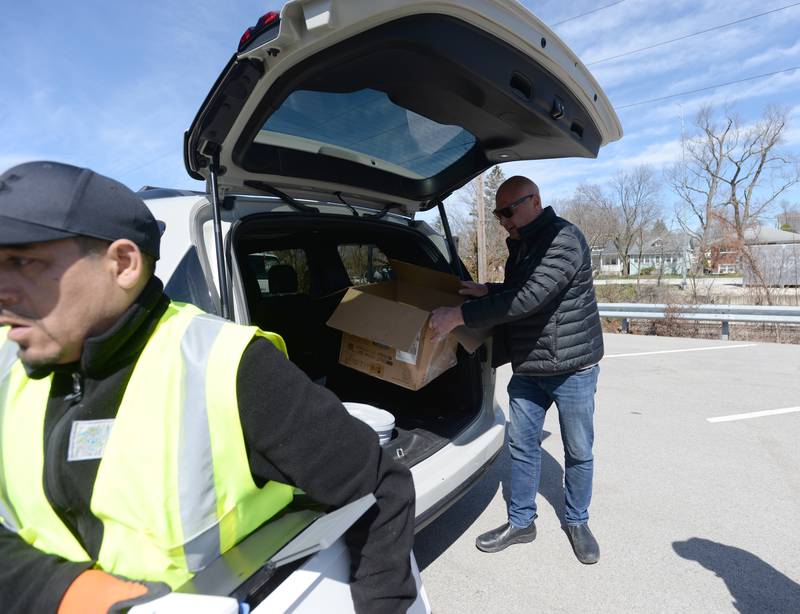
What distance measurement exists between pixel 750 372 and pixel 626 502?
4543mm

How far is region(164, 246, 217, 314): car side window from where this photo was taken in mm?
1706

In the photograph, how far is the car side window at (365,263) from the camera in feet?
12.7

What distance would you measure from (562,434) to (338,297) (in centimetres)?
200

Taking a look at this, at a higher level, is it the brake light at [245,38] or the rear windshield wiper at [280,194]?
the brake light at [245,38]

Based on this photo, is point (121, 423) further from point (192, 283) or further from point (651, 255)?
point (651, 255)

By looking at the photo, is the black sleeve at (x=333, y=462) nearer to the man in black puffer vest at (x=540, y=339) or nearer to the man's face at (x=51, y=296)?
the man's face at (x=51, y=296)

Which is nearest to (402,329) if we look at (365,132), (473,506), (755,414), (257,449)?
(365,132)

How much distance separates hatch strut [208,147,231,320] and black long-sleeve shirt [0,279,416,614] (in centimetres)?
63

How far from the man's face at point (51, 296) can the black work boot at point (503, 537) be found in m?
2.38

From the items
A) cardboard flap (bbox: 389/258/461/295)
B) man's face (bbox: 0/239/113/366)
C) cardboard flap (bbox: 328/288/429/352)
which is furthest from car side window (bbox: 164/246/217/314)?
cardboard flap (bbox: 389/258/461/295)

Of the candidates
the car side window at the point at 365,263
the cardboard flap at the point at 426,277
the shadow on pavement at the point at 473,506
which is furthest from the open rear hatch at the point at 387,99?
the shadow on pavement at the point at 473,506

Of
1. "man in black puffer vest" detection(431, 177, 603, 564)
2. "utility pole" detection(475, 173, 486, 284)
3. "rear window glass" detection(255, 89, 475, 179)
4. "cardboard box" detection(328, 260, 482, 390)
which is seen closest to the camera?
"rear window glass" detection(255, 89, 475, 179)

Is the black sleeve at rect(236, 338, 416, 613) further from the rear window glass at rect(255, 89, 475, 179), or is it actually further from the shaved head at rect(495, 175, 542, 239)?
the shaved head at rect(495, 175, 542, 239)

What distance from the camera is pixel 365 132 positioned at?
2.25 metres
